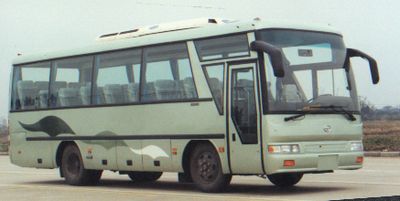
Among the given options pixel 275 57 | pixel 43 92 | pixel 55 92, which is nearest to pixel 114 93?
pixel 55 92

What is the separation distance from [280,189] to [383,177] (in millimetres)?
3229

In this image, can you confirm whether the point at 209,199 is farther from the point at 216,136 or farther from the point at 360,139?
the point at 360,139

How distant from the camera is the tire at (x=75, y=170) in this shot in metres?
17.8

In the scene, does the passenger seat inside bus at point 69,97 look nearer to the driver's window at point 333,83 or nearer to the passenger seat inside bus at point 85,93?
the passenger seat inside bus at point 85,93

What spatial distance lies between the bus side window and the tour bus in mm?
18

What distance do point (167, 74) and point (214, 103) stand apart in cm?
145

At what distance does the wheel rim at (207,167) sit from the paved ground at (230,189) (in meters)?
0.34

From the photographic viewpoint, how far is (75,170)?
18.0m

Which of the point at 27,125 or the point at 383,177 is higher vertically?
the point at 27,125

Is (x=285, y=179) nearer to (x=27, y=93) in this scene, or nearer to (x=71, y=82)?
(x=71, y=82)

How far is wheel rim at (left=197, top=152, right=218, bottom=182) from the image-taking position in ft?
47.0

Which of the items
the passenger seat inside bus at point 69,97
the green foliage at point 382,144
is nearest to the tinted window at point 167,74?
the passenger seat inside bus at point 69,97

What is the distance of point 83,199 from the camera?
1352 cm

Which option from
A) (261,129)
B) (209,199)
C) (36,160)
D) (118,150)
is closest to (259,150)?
(261,129)
